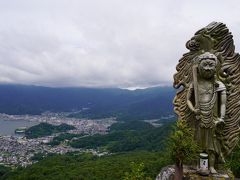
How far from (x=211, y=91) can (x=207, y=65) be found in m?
0.48

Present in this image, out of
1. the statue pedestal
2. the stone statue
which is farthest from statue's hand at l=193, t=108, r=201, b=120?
the statue pedestal

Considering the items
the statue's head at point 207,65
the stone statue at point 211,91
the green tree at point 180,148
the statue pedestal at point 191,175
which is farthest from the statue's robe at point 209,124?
the green tree at point 180,148

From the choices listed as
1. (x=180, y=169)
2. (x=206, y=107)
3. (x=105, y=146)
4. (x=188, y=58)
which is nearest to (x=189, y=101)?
(x=206, y=107)

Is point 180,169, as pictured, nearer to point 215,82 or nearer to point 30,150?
point 215,82

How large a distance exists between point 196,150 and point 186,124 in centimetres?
56

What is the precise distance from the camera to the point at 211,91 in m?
7.15

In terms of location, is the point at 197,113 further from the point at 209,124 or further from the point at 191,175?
the point at 191,175

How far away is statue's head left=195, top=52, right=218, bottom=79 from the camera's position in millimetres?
7039

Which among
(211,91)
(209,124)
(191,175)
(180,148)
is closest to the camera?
(180,148)

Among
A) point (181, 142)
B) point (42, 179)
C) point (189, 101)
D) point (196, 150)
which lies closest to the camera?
point (181, 142)

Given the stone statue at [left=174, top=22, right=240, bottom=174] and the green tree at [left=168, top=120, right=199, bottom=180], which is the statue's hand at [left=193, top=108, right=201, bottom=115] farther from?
the green tree at [left=168, top=120, right=199, bottom=180]

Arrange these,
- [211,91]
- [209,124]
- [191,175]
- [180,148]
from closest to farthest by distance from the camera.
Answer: [180,148]
[191,175]
[209,124]
[211,91]

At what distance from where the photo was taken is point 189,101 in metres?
Answer: 7.33

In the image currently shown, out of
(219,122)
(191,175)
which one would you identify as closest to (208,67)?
(219,122)
